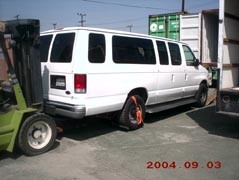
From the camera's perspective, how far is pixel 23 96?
5.48 m

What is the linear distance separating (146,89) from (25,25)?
319 cm

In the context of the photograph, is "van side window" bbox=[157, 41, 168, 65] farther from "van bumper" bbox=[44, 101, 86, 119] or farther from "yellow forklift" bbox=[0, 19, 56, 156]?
"yellow forklift" bbox=[0, 19, 56, 156]

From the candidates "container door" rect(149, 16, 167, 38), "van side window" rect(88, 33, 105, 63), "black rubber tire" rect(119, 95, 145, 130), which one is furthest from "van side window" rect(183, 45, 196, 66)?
"container door" rect(149, 16, 167, 38)

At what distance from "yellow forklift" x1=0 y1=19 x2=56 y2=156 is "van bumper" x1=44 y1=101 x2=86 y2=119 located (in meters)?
0.35

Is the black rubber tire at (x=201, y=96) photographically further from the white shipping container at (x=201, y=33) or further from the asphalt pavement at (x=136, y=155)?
the white shipping container at (x=201, y=33)

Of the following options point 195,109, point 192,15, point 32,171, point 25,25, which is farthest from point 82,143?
point 192,15

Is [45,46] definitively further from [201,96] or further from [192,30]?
[192,30]

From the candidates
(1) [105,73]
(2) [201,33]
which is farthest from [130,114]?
(2) [201,33]

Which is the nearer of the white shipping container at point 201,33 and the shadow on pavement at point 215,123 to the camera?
the shadow on pavement at point 215,123

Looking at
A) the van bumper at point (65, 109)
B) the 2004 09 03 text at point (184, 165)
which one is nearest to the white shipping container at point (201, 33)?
the 2004 09 03 text at point (184, 165)

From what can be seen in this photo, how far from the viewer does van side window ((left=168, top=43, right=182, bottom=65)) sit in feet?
27.3

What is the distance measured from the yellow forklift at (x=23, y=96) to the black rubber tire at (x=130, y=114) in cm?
176

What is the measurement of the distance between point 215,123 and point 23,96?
4941mm

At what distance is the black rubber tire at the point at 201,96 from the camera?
9859mm
